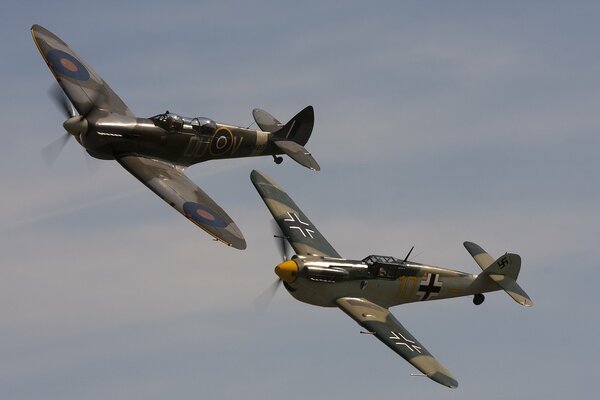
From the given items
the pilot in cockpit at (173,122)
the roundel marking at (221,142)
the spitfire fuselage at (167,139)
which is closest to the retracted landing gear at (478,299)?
the spitfire fuselage at (167,139)

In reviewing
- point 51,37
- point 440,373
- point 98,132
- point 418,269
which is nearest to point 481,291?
point 418,269

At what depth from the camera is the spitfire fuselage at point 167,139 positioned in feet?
149

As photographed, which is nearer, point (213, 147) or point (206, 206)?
point (206, 206)

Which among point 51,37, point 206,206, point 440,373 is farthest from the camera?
point 51,37

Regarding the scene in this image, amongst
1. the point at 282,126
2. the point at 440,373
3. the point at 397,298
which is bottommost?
the point at 440,373

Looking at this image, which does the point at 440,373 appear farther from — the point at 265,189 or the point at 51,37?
the point at 51,37

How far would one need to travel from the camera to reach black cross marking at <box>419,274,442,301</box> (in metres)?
44.2

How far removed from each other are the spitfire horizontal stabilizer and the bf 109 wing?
24.7 feet

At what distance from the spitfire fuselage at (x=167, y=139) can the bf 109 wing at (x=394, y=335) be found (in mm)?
8715

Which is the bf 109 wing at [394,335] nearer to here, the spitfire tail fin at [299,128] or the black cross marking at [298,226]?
the black cross marking at [298,226]

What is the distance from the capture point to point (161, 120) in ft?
153

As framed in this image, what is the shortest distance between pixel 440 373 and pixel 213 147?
1332 centimetres

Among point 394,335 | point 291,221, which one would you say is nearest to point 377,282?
point 394,335

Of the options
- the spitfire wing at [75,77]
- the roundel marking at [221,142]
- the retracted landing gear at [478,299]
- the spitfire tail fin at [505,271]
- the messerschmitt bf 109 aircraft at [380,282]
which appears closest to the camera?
the messerschmitt bf 109 aircraft at [380,282]
